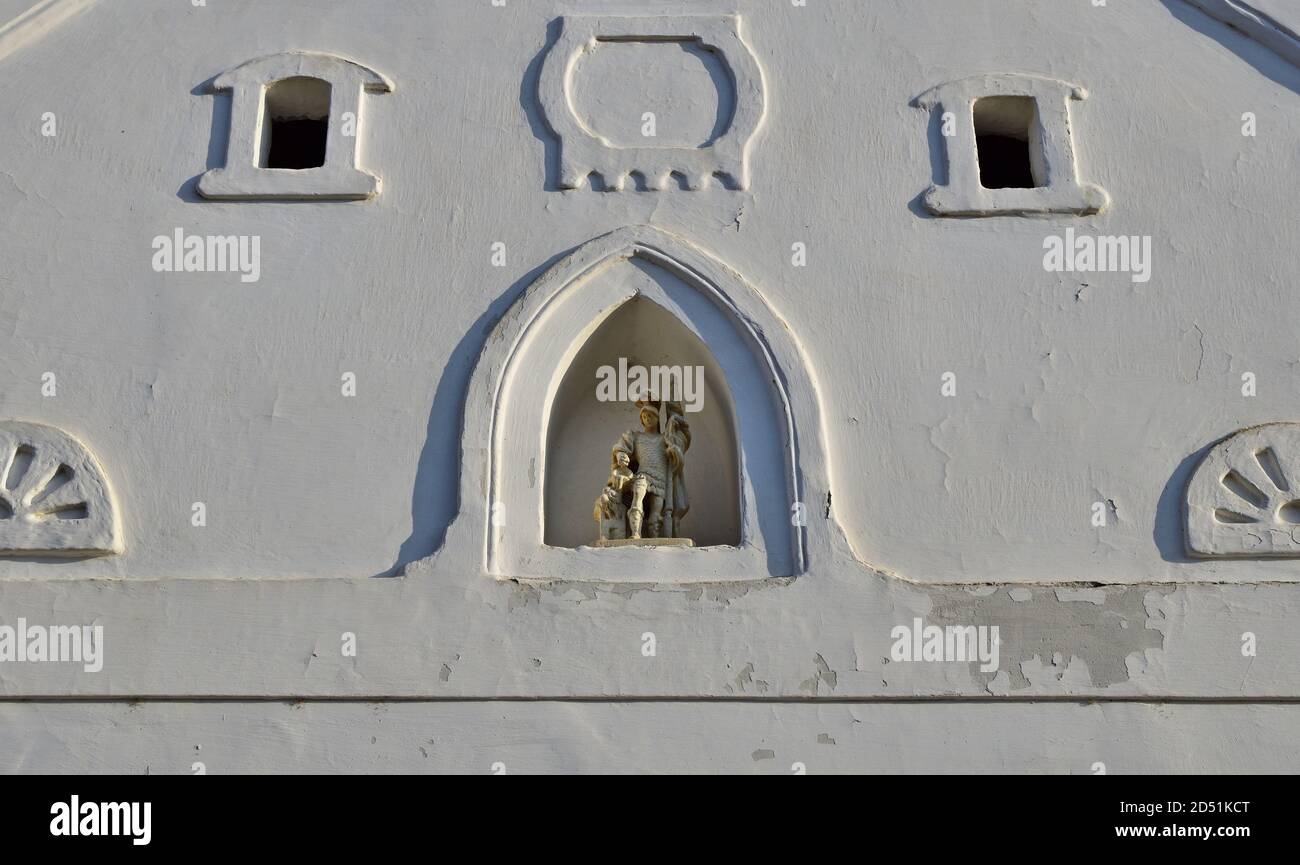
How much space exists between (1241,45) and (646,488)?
11.2 feet

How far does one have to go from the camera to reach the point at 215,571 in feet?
21.0

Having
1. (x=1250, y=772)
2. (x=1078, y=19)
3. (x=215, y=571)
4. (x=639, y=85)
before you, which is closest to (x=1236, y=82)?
(x=1078, y=19)

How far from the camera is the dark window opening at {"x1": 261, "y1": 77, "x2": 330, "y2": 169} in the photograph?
736 cm

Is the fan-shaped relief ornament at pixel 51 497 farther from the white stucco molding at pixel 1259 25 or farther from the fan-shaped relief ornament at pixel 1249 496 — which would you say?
the white stucco molding at pixel 1259 25

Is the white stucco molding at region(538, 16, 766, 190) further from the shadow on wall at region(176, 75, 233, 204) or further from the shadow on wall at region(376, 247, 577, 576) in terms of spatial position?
the shadow on wall at region(176, 75, 233, 204)

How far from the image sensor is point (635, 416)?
7.21m

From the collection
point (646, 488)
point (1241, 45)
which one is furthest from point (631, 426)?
point (1241, 45)

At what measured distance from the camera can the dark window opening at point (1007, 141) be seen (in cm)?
723

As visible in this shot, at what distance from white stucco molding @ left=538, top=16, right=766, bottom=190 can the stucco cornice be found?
221 centimetres

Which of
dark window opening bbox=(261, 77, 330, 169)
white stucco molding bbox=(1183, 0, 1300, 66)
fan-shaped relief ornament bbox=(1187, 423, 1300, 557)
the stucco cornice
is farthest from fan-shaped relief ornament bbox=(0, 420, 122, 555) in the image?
white stucco molding bbox=(1183, 0, 1300, 66)

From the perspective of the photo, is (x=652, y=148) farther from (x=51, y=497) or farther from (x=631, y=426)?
(x=51, y=497)

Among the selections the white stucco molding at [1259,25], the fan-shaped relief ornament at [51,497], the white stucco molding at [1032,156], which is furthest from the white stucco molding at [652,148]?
the fan-shaped relief ornament at [51,497]

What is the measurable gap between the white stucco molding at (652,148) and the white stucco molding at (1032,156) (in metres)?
0.79

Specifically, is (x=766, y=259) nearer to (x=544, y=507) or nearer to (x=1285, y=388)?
(x=544, y=507)
